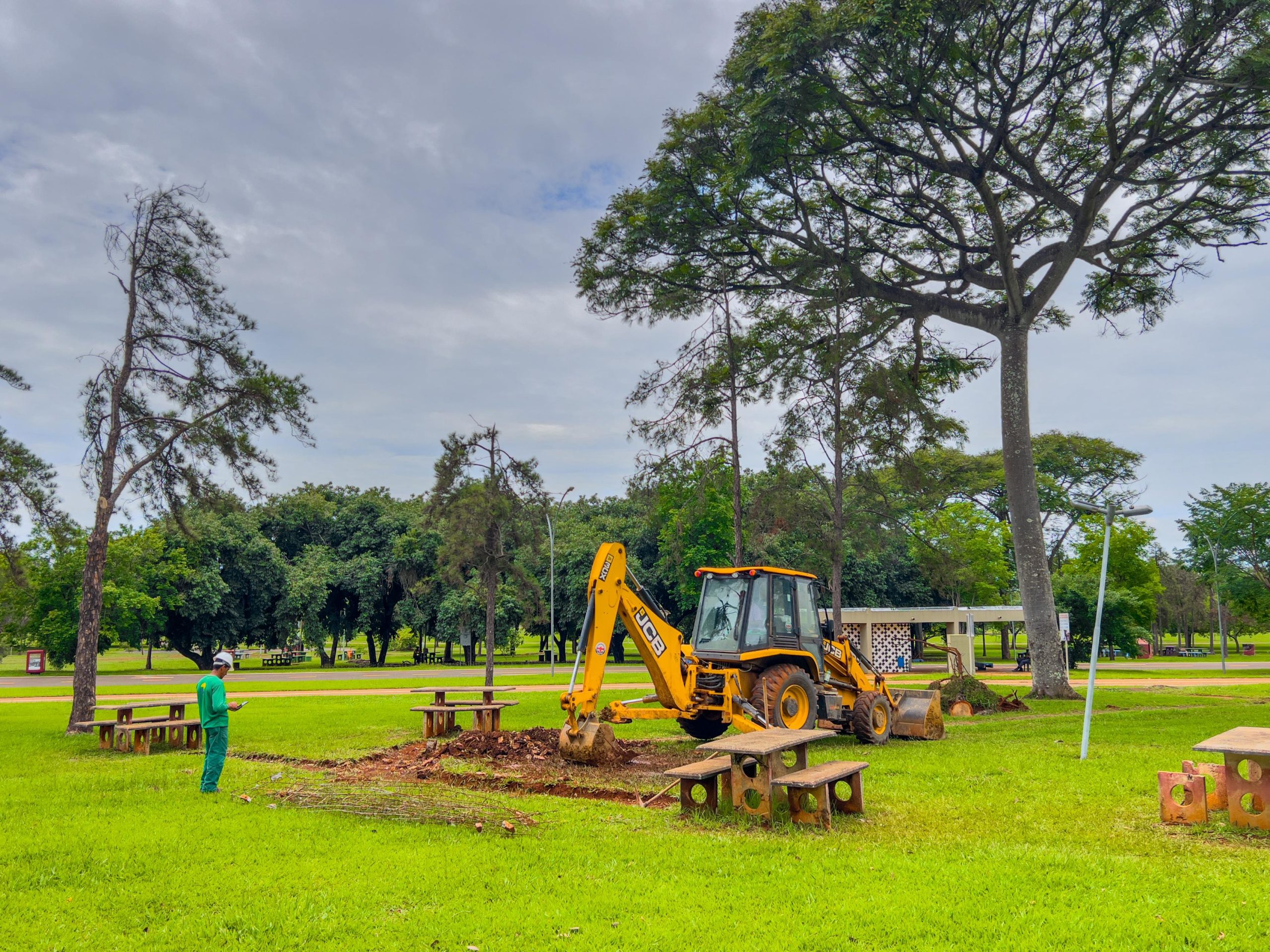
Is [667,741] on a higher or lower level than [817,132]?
lower

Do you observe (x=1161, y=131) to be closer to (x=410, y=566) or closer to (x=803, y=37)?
(x=803, y=37)

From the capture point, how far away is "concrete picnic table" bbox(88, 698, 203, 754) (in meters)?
14.2

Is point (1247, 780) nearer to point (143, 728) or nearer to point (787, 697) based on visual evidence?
point (787, 697)

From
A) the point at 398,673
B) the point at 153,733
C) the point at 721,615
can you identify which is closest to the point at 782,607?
the point at 721,615

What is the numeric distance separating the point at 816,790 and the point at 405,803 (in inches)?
161

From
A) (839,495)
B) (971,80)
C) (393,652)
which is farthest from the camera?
(393,652)

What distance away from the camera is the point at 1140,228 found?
23.2m

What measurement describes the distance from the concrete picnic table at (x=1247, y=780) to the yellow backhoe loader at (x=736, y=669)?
17.2 feet

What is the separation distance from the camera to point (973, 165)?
21188mm

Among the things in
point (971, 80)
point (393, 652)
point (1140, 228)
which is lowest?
point (393, 652)

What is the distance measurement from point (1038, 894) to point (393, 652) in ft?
297

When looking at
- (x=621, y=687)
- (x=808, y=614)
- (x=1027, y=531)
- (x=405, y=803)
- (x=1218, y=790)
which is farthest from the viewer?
(x=621, y=687)

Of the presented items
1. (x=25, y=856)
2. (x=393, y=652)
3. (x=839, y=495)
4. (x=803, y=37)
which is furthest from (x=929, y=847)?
(x=393, y=652)

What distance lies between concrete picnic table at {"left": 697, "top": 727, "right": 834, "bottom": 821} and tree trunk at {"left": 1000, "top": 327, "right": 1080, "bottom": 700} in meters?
15.7
